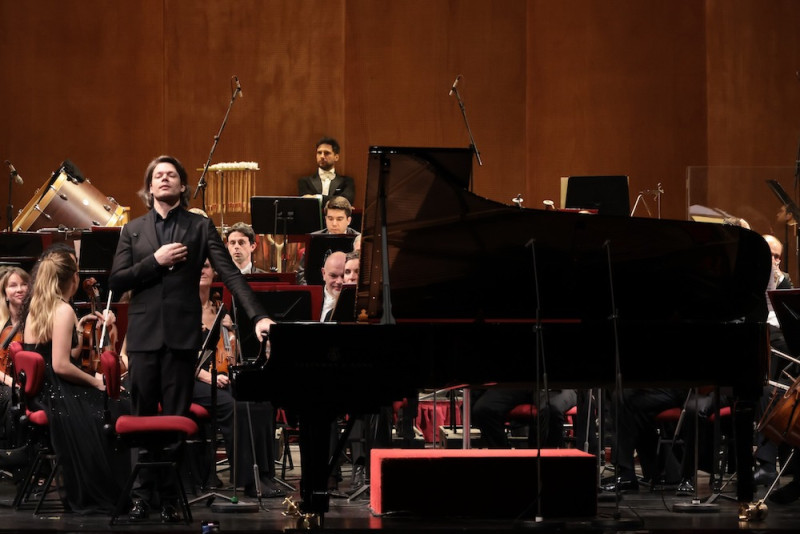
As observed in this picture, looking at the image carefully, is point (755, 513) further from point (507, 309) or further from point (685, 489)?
point (507, 309)

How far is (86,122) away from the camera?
455 inches

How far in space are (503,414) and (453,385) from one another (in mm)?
1947

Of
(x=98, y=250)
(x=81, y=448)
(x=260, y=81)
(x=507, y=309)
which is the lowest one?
(x=81, y=448)

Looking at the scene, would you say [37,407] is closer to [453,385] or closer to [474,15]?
[453,385]

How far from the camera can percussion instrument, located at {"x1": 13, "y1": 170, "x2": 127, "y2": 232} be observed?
29.1 feet

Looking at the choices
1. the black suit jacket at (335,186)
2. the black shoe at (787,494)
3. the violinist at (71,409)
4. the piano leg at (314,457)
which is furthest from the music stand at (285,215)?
the piano leg at (314,457)

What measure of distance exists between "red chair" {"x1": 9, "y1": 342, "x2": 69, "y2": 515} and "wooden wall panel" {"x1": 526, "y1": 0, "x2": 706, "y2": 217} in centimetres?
692

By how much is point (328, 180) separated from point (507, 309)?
6.13 metres

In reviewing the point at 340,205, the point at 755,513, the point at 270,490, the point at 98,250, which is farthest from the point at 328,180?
the point at 755,513

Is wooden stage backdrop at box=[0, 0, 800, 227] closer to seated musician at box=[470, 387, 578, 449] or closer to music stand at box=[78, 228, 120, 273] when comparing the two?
music stand at box=[78, 228, 120, 273]

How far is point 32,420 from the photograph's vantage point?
5.39 m

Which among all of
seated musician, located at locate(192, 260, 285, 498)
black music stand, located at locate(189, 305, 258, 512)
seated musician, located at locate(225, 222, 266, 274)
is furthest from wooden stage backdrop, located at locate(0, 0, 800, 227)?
black music stand, located at locate(189, 305, 258, 512)

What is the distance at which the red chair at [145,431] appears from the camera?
4.82 m

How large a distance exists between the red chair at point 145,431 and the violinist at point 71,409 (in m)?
0.45
